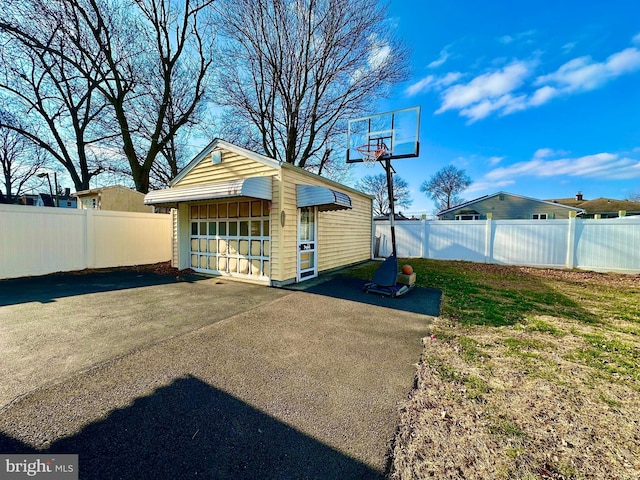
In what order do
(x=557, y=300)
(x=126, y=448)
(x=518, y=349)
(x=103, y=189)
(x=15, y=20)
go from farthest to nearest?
1. (x=103, y=189)
2. (x=15, y=20)
3. (x=557, y=300)
4. (x=518, y=349)
5. (x=126, y=448)

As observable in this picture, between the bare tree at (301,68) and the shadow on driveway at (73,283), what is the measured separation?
10.8 metres

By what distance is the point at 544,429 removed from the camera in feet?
6.64

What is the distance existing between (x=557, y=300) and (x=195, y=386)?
7.27 m

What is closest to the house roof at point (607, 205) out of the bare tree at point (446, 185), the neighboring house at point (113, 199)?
the bare tree at point (446, 185)

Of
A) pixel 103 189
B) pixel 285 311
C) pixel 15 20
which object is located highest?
pixel 15 20

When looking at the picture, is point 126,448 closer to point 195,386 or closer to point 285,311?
point 195,386

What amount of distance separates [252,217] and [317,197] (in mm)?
2058

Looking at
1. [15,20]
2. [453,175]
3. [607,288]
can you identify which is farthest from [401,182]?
[15,20]

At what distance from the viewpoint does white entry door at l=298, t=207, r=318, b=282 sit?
772 cm

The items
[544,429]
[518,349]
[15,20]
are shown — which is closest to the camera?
[544,429]

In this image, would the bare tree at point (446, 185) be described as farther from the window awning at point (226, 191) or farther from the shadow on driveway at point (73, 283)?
the shadow on driveway at point (73, 283)

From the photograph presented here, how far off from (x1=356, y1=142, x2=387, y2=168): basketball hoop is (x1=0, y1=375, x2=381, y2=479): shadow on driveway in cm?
726

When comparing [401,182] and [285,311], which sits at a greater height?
[401,182]

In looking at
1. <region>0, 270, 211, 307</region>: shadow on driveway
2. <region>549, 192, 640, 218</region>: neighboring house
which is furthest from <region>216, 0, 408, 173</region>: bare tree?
<region>549, 192, 640, 218</region>: neighboring house
